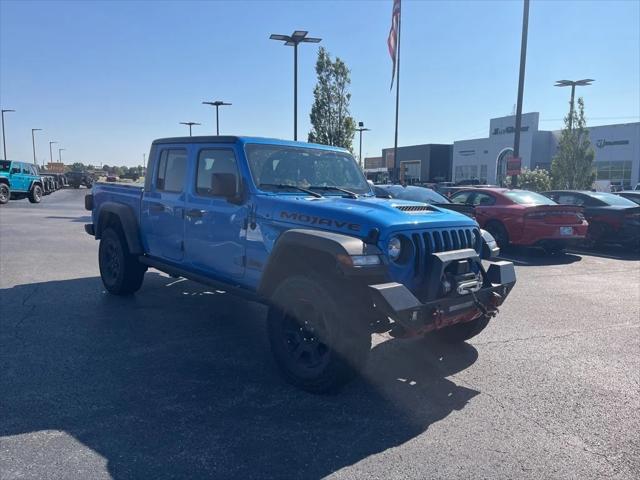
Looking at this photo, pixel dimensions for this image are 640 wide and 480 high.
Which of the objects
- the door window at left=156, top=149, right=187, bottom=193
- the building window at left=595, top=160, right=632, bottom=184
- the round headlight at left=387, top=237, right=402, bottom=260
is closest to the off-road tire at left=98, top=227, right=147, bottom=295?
the door window at left=156, top=149, right=187, bottom=193

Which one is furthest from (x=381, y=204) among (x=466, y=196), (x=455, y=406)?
(x=466, y=196)

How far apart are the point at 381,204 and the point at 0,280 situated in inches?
255

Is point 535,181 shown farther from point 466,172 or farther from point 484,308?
point 466,172

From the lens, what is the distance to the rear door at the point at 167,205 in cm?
571

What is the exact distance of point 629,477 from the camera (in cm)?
303

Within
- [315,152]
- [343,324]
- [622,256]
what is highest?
[315,152]

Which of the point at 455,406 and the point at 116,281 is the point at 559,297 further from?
the point at 116,281

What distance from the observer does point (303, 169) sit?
5.25 metres

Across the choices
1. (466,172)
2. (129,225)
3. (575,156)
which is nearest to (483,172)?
(466,172)

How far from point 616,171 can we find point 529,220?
4117cm

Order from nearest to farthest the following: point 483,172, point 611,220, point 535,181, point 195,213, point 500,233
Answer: point 195,213 → point 500,233 → point 611,220 → point 535,181 → point 483,172

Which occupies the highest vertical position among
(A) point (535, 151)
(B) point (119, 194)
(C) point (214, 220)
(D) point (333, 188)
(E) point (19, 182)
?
(A) point (535, 151)

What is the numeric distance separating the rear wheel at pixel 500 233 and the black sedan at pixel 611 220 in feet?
9.77

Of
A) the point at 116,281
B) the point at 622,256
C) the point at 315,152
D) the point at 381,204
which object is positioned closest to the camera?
the point at 381,204
